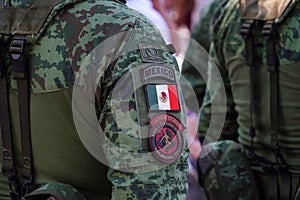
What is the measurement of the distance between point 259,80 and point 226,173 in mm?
322

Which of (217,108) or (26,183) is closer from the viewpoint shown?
(26,183)

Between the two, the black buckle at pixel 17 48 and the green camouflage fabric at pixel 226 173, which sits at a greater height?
the black buckle at pixel 17 48

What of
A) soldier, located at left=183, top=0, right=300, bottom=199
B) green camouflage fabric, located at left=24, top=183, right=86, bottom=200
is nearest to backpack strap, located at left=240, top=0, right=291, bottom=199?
soldier, located at left=183, top=0, right=300, bottom=199

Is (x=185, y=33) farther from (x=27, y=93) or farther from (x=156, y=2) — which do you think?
(x=27, y=93)

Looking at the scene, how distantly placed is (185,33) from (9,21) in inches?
84.3

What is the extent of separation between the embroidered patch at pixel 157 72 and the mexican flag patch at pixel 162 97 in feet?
0.06

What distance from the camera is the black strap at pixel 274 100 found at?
6.57ft

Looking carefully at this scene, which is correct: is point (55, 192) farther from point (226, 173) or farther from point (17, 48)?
point (226, 173)

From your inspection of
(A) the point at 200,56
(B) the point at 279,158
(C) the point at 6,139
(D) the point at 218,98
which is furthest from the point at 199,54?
(C) the point at 6,139

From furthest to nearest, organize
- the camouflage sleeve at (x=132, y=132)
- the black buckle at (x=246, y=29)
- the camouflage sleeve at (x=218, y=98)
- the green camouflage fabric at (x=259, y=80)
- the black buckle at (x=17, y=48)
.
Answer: the camouflage sleeve at (x=218, y=98) < the black buckle at (x=246, y=29) < the green camouflage fabric at (x=259, y=80) < the black buckle at (x=17, y=48) < the camouflage sleeve at (x=132, y=132)

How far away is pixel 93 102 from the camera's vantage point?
134 cm

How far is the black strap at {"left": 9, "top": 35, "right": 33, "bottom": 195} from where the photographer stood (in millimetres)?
1397

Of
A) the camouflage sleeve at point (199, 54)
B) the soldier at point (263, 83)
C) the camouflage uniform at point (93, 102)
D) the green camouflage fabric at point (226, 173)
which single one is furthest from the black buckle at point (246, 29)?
the camouflage uniform at point (93, 102)

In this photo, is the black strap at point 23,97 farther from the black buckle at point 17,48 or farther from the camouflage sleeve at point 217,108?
the camouflage sleeve at point 217,108
